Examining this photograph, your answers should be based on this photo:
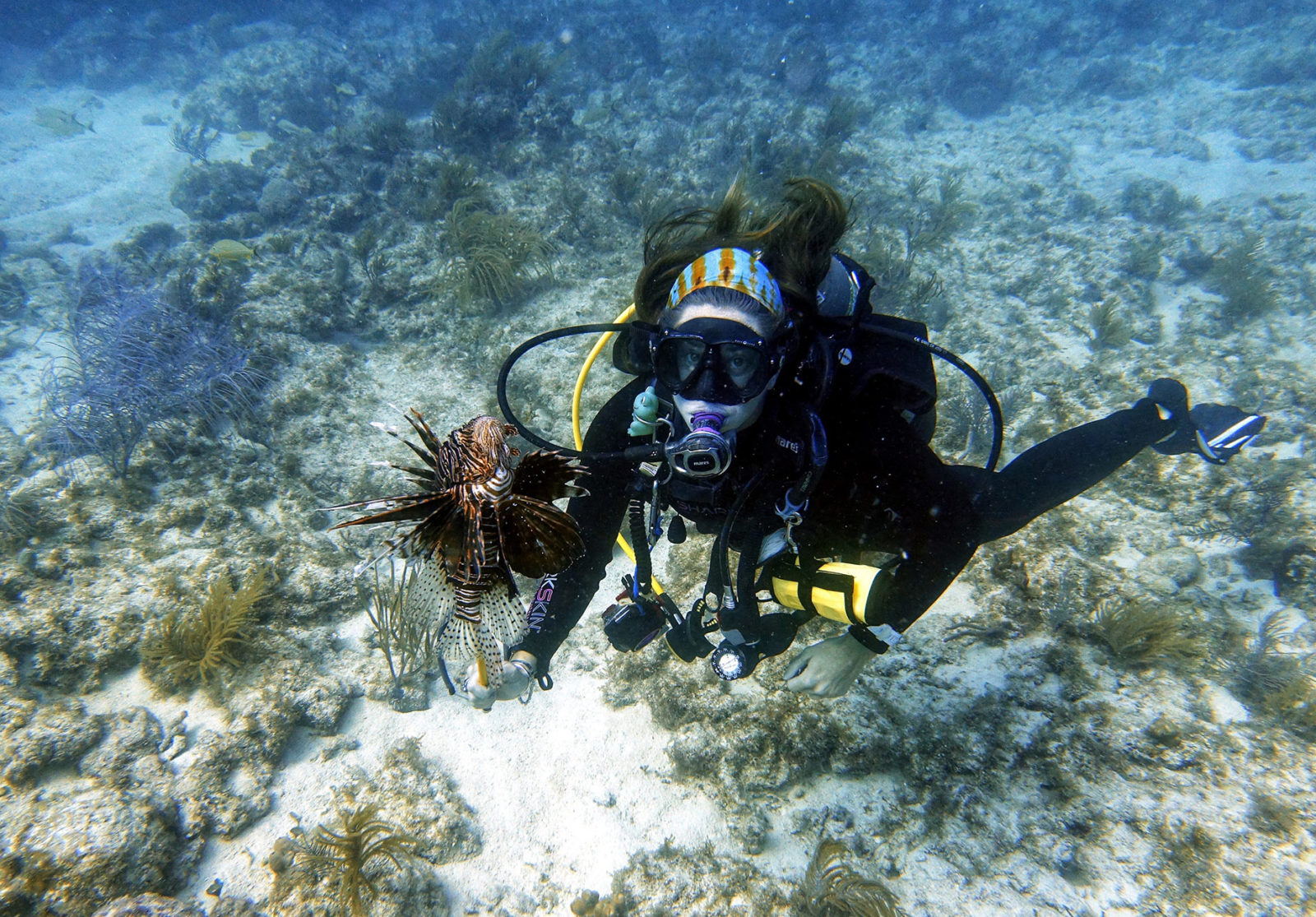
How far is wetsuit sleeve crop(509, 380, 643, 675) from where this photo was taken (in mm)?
2516

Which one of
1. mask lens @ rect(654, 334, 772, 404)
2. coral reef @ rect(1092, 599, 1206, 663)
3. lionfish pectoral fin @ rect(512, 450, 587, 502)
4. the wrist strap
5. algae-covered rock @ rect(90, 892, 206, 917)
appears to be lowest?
algae-covered rock @ rect(90, 892, 206, 917)

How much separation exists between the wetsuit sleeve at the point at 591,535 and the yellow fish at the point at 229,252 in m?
6.96

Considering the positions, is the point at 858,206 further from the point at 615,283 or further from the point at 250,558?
the point at 250,558

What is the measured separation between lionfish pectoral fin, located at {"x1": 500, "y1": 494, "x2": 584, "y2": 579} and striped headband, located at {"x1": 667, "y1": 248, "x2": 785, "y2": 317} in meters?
1.37

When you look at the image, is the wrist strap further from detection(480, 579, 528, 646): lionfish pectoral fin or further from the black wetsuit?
detection(480, 579, 528, 646): lionfish pectoral fin

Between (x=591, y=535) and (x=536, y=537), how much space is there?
137cm

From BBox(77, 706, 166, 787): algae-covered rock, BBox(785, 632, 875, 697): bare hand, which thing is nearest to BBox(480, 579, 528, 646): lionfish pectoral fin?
BBox(785, 632, 875, 697): bare hand

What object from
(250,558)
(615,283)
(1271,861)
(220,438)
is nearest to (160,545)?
(250,558)

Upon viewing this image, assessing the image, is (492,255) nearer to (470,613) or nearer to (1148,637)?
(470,613)

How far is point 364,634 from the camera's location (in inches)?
164

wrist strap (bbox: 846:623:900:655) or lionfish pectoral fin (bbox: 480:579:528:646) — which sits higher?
lionfish pectoral fin (bbox: 480:579:528:646)

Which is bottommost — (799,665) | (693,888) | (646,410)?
(693,888)

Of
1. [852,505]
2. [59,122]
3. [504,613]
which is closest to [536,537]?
[504,613]

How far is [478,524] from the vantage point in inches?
51.1
